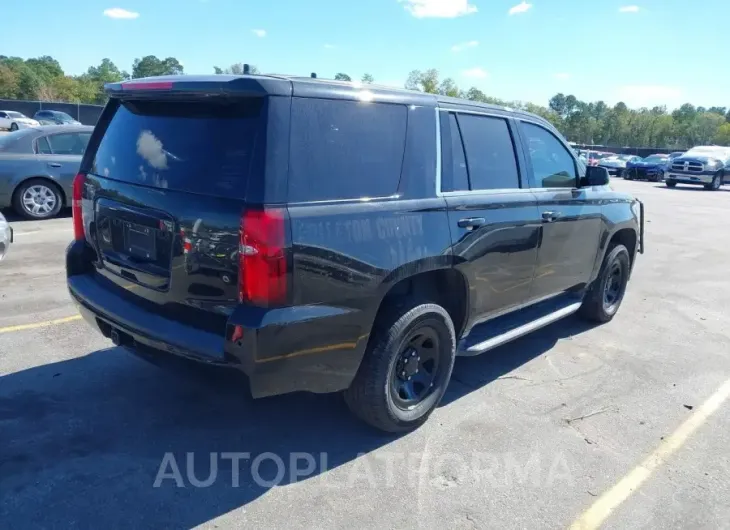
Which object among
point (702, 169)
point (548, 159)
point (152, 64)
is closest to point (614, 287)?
point (548, 159)

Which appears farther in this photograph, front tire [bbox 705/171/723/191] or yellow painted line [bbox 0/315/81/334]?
front tire [bbox 705/171/723/191]

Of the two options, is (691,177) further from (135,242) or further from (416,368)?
(135,242)

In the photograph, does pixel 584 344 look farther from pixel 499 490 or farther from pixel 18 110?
pixel 18 110

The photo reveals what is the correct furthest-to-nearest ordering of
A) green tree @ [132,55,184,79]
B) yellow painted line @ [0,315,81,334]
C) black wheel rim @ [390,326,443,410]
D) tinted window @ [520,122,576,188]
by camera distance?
1. green tree @ [132,55,184,79]
2. yellow painted line @ [0,315,81,334]
3. tinted window @ [520,122,576,188]
4. black wheel rim @ [390,326,443,410]

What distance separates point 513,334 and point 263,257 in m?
2.33

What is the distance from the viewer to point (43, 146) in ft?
32.7

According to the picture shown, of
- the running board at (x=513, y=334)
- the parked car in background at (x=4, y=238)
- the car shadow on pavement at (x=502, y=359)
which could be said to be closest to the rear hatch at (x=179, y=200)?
the running board at (x=513, y=334)

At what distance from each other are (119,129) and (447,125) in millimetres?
2005

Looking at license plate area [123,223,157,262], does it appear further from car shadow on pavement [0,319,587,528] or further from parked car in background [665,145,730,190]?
parked car in background [665,145,730,190]

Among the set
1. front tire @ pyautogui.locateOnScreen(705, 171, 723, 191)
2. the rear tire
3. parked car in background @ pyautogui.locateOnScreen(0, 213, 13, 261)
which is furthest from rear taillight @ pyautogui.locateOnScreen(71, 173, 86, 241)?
front tire @ pyautogui.locateOnScreen(705, 171, 723, 191)

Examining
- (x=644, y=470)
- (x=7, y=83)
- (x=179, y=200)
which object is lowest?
(x=644, y=470)

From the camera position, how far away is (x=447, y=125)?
391 cm

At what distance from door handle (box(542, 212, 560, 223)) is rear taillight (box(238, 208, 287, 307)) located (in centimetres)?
246

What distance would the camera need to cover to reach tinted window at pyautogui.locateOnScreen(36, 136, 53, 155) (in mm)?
9906
